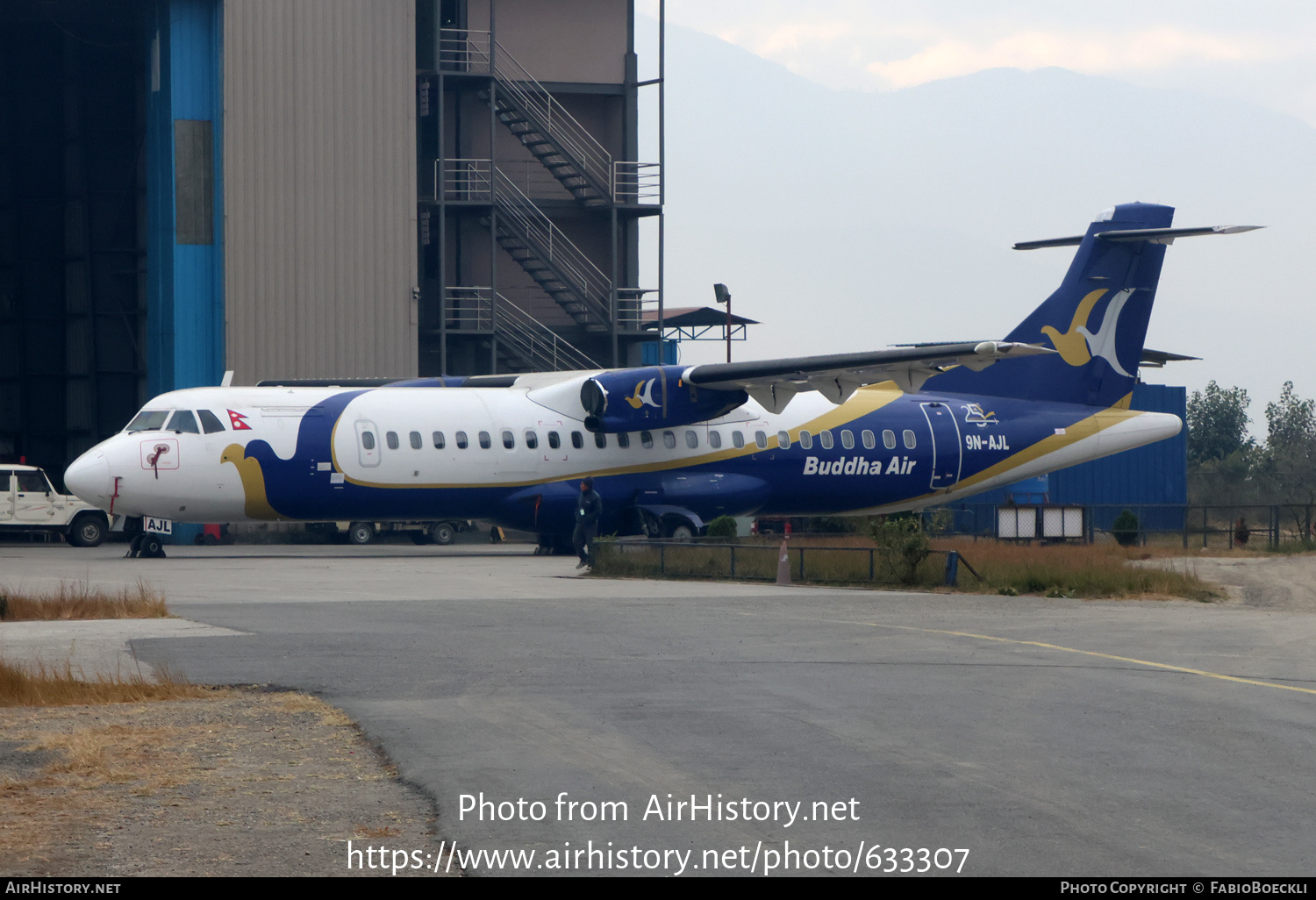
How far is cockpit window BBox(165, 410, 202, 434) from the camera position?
2505 cm

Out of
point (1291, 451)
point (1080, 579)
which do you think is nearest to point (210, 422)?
point (1080, 579)

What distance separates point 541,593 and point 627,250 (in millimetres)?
25493

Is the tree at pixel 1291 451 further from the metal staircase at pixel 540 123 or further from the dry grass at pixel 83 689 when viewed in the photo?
the dry grass at pixel 83 689

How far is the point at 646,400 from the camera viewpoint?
27.1 m

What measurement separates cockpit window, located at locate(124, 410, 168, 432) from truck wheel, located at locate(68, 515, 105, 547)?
943 centimetres

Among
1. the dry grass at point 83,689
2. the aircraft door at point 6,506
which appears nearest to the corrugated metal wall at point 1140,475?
the aircraft door at point 6,506

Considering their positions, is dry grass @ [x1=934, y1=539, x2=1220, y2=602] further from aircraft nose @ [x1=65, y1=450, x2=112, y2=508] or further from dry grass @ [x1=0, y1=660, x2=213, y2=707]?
aircraft nose @ [x1=65, y1=450, x2=112, y2=508]

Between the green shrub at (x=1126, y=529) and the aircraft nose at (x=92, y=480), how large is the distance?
1878cm

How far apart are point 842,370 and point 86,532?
63.1 ft

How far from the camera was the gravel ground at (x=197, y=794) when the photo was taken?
17.5 feet

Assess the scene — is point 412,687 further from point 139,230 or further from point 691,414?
point 139,230

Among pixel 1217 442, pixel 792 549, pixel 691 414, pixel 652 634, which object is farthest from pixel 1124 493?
pixel 1217 442

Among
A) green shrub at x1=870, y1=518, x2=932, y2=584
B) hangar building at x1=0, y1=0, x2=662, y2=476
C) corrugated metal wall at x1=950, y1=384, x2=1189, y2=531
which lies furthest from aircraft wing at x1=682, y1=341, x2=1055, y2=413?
corrugated metal wall at x1=950, y1=384, x2=1189, y2=531

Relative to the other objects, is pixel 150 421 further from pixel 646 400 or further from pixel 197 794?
pixel 197 794
